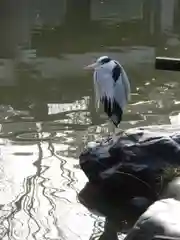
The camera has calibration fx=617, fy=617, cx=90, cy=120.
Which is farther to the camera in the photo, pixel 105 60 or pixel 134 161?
pixel 105 60

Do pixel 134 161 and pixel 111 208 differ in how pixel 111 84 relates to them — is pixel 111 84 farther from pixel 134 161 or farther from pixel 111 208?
pixel 111 208

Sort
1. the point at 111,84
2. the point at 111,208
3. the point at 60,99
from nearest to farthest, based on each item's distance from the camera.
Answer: the point at 111,208 < the point at 111,84 < the point at 60,99

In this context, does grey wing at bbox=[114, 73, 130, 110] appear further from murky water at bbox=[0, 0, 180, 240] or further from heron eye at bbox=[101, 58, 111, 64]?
murky water at bbox=[0, 0, 180, 240]

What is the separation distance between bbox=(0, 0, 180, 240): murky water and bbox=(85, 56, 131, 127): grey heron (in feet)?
1.69

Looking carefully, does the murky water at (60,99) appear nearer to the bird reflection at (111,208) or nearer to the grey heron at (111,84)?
the bird reflection at (111,208)

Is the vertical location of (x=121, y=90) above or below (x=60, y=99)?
above

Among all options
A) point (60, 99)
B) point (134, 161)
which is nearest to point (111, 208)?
point (134, 161)

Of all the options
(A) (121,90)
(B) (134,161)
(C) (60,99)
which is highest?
(A) (121,90)

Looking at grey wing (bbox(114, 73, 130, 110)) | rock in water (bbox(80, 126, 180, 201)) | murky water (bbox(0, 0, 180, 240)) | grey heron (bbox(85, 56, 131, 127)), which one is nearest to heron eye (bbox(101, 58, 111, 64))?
grey heron (bbox(85, 56, 131, 127))

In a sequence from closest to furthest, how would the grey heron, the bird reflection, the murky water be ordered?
the bird reflection < the murky water < the grey heron

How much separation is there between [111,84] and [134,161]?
602 mm

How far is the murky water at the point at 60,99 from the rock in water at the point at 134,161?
0.22 meters

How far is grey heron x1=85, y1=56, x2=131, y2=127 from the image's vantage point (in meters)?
3.99

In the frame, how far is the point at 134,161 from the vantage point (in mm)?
3645
